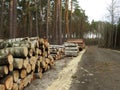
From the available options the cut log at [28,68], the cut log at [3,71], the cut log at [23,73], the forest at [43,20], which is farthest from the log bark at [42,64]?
the forest at [43,20]

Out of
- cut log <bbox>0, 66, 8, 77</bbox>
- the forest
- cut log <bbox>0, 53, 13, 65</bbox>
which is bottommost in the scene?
cut log <bbox>0, 66, 8, 77</bbox>

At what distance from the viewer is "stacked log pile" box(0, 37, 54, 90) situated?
7.51m

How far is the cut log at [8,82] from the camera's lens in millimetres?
7223

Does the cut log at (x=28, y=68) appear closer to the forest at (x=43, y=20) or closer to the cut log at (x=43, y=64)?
the cut log at (x=43, y=64)

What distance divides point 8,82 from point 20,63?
1.09m

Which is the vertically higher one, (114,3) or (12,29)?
(114,3)

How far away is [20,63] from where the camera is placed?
8.34 meters

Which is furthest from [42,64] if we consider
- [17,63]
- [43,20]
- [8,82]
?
[43,20]

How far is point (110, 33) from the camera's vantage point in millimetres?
63906

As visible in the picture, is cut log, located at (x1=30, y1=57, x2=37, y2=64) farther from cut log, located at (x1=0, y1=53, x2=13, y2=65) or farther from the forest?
the forest

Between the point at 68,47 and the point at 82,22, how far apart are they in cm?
6033

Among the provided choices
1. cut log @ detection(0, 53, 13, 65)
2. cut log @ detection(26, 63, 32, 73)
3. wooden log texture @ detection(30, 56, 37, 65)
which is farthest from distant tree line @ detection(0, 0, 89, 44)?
cut log @ detection(0, 53, 13, 65)

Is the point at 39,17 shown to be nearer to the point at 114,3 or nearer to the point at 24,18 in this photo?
the point at 24,18

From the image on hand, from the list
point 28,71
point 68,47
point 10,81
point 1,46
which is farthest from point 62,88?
point 68,47
